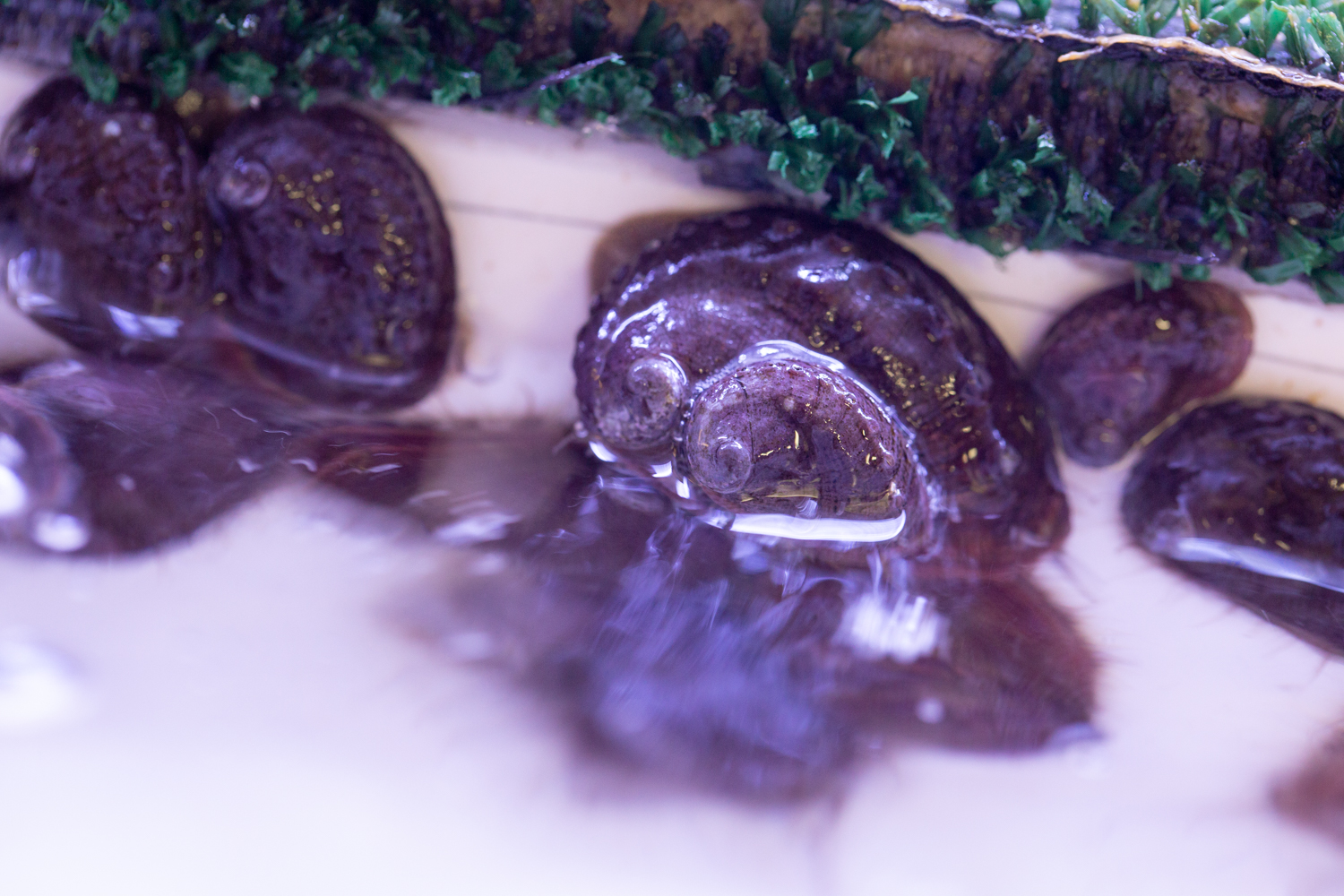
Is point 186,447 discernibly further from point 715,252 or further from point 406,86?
point 715,252

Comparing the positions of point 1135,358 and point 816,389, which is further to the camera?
point 1135,358

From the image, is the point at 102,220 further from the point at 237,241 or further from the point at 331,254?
the point at 331,254

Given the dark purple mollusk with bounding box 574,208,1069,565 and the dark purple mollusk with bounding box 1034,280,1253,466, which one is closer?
the dark purple mollusk with bounding box 574,208,1069,565

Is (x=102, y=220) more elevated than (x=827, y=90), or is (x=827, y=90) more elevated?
(x=827, y=90)

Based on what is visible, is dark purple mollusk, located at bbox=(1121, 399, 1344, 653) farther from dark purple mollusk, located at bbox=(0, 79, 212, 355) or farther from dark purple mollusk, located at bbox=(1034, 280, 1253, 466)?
dark purple mollusk, located at bbox=(0, 79, 212, 355)

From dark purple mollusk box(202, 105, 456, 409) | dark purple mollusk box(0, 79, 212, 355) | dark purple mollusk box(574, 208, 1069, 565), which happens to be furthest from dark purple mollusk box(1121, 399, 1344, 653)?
dark purple mollusk box(0, 79, 212, 355)

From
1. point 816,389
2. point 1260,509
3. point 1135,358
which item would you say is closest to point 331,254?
point 816,389
